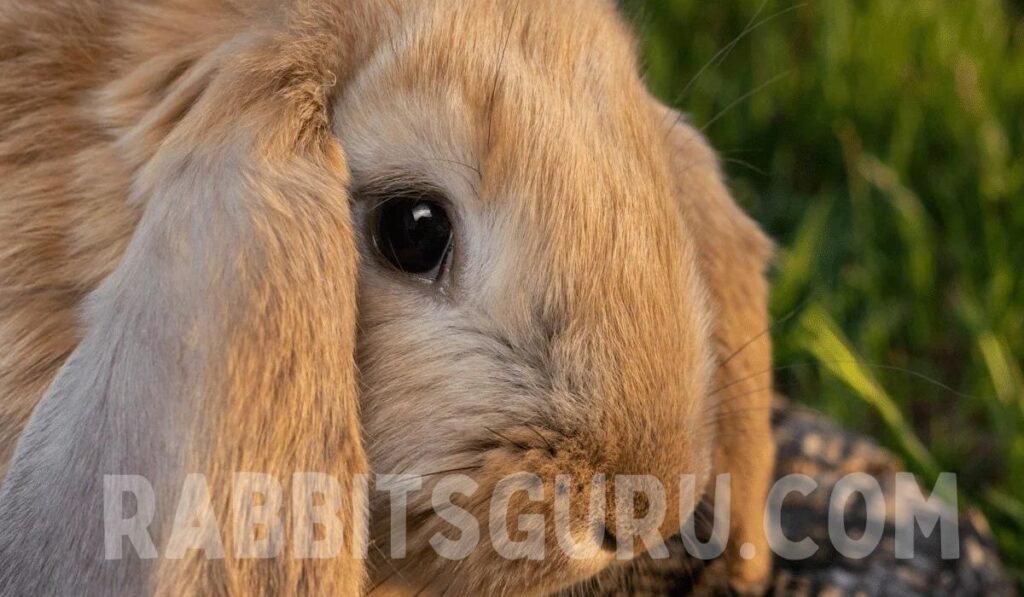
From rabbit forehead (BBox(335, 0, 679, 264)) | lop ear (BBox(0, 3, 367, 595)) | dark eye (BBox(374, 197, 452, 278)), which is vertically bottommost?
lop ear (BBox(0, 3, 367, 595))

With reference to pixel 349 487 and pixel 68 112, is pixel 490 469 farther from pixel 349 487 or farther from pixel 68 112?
pixel 68 112

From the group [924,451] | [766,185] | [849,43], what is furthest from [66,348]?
[849,43]

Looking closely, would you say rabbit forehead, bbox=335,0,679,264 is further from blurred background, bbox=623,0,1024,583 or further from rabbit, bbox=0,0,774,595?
blurred background, bbox=623,0,1024,583

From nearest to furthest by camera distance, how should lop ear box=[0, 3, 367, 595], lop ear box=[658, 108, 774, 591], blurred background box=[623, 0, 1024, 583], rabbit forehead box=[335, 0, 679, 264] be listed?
lop ear box=[0, 3, 367, 595] < rabbit forehead box=[335, 0, 679, 264] < lop ear box=[658, 108, 774, 591] < blurred background box=[623, 0, 1024, 583]

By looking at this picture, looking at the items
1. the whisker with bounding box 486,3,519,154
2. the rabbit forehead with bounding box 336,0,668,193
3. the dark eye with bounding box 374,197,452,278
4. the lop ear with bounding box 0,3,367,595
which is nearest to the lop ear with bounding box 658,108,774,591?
the rabbit forehead with bounding box 336,0,668,193

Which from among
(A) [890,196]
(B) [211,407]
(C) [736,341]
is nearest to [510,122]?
(B) [211,407]
